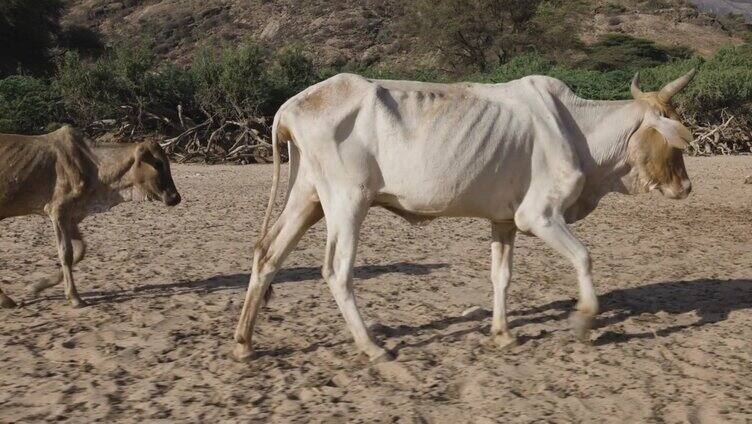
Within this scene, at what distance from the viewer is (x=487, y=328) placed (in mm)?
5926

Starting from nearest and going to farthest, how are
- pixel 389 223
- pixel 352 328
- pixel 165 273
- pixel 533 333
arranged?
pixel 352 328 → pixel 533 333 → pixel 165 273 → pixel 389 223

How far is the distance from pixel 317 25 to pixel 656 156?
1880 inches

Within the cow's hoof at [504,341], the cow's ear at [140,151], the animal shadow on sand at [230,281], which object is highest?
the cow's ear at [140,151]

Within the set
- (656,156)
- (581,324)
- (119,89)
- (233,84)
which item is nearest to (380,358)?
(581,324)

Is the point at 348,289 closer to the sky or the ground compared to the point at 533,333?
closer to the sky

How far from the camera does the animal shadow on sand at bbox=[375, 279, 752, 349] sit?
18.9 ft

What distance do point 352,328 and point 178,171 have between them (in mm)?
14057

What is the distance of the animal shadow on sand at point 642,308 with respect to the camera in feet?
18.9

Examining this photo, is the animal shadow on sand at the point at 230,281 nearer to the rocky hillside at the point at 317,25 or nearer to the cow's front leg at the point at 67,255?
the cow's front leg at the point at 67,255

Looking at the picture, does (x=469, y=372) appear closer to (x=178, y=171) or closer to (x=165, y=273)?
(x=165, y=273)

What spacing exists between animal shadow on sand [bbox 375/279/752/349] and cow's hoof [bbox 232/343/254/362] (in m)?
0.96

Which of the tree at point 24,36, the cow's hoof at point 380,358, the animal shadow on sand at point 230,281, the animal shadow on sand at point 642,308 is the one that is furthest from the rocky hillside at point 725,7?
the cow's hoof at point 380,358

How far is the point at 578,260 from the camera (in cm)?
529

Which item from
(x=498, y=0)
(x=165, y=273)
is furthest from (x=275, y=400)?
(x=498, y=0)
